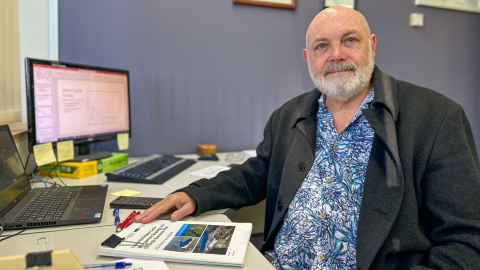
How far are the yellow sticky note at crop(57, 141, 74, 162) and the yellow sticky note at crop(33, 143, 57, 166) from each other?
29 millimetres

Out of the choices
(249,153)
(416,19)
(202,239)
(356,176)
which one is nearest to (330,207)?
(356,176)

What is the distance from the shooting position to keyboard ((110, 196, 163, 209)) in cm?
99

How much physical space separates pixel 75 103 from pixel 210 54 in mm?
858

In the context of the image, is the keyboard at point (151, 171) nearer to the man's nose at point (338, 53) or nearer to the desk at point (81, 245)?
the desk at point (81, 245)

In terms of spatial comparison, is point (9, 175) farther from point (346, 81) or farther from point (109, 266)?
point (346, 81)

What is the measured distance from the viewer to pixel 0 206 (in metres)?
0.85

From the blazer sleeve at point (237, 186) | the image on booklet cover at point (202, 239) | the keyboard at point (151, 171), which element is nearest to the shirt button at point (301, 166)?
the blazer sleeve at point (237, 186)

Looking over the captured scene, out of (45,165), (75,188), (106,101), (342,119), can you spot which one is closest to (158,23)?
(106,101)

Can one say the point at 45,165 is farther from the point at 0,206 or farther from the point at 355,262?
the point at 355,262

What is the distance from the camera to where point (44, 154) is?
1277 millimetres

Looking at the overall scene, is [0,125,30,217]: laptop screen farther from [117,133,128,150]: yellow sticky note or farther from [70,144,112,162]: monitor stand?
[117,133,128,150]: yellow sticky note

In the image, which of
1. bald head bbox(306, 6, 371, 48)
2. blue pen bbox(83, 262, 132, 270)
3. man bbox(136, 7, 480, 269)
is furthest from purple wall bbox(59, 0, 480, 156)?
blue pen bbox(83, 262, 132, 270)

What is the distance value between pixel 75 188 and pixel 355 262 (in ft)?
3.08

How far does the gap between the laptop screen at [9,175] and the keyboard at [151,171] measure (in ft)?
1.07
